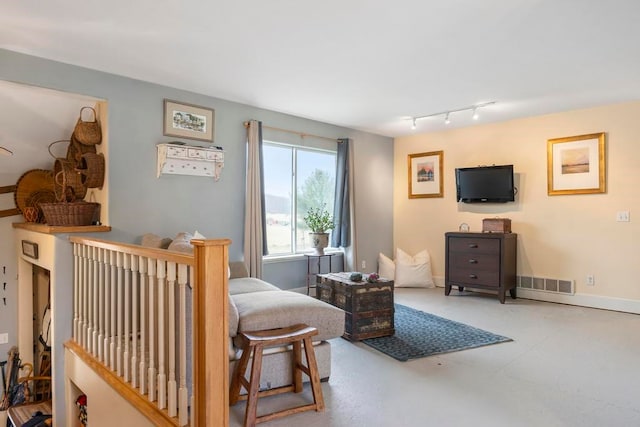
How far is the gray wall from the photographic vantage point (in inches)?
133

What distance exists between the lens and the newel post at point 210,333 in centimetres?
154

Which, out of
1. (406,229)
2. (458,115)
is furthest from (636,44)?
(406,229)

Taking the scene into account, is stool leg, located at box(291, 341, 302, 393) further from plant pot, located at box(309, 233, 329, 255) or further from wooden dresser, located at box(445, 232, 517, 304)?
wooden dresser, located at box(445, 232, 517, 304)

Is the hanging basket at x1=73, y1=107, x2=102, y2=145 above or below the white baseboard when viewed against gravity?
above

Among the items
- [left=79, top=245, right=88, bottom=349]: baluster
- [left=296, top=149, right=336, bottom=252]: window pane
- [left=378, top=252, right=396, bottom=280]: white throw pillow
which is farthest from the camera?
[left=378, top=252, right=396, bottom=280]: white throw pillow

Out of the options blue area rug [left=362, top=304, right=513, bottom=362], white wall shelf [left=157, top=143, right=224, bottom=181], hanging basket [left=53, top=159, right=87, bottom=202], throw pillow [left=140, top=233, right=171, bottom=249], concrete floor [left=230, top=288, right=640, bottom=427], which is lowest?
concrete floor [left=230, top=288, right=640, bottom=427]

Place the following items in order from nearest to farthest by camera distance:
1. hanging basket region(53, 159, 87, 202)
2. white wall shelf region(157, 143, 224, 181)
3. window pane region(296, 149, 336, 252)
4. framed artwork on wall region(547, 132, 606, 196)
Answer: hanging basket region(53, 159, 87, 202)
white wall shelf region(157, 143, 224, 181)
framed artwork on wall region(547, 132, 606, 196)
window pane region(296, 149, 336, 252)

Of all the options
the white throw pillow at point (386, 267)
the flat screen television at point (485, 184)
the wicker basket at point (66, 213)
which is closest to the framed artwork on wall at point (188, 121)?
the wicker basket at point (66, 213)

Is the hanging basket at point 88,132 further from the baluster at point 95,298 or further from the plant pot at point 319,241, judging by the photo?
the plant pot at point 319,241

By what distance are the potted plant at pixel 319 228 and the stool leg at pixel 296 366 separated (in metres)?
2.55

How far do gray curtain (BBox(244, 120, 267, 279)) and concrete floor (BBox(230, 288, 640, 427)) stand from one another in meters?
1.49

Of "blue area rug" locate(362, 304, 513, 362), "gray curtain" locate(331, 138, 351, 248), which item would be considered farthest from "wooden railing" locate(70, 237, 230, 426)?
"gray curtain" locate(331, 138, 351, 248)

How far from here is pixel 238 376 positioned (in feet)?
Answer: 7.51

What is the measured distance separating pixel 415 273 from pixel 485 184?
1.66 meters
